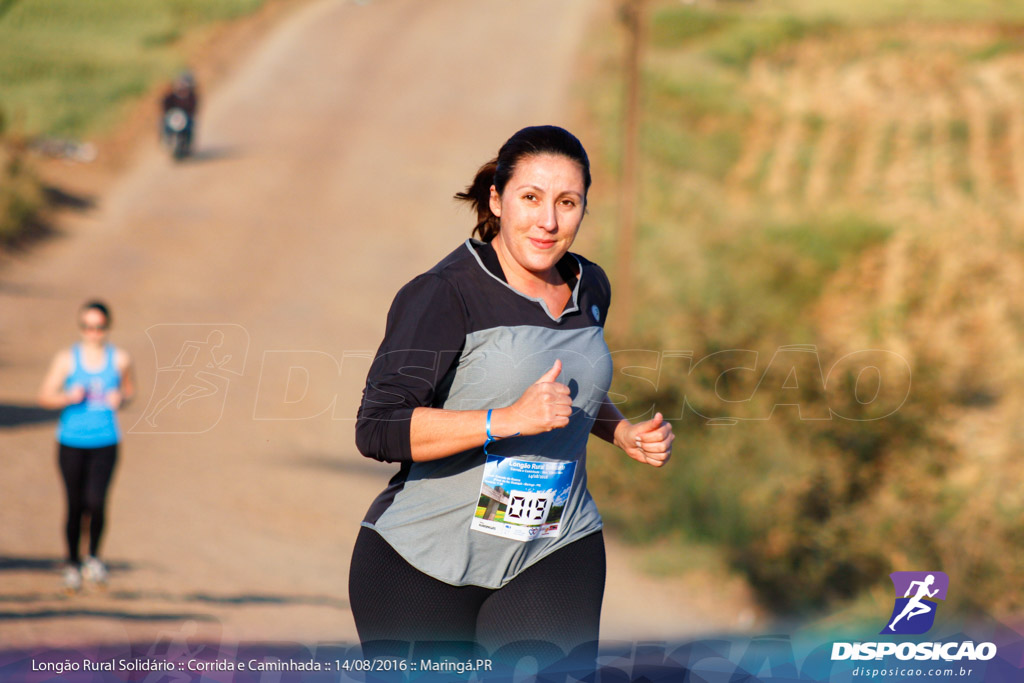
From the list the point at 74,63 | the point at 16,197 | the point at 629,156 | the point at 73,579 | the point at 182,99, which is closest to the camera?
the point at 73,579

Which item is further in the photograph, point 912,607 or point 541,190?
point 912,607

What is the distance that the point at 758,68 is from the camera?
3105cm

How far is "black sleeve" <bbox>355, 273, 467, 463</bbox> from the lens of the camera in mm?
2150

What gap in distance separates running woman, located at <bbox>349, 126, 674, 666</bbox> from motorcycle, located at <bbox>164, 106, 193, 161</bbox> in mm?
18102

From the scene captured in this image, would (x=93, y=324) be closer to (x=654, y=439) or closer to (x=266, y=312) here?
(x=654, y=439)

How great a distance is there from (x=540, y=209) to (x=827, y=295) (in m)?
18.9

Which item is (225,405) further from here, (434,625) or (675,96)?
(675,96)

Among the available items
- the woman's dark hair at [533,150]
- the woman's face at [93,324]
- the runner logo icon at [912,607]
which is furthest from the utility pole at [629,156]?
the woman's dark hair at [533,150]

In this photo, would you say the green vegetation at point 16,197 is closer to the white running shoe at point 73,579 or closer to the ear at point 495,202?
the white running shoe at point 73,579

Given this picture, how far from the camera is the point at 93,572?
7105 millimetres

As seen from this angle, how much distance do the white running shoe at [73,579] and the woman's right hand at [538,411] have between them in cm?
579

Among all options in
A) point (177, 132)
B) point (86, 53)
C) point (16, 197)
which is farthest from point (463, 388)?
point (86, 53)

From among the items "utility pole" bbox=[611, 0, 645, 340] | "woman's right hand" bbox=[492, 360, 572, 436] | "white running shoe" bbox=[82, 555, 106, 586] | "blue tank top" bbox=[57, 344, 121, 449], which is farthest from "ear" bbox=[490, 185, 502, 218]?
"utility pole" bbox=[611, 0, 645, 340]

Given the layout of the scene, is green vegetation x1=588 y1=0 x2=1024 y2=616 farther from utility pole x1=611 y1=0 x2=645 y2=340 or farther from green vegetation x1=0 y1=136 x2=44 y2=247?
green vegetation x1=0 y1=136 x2=44 y2=247
